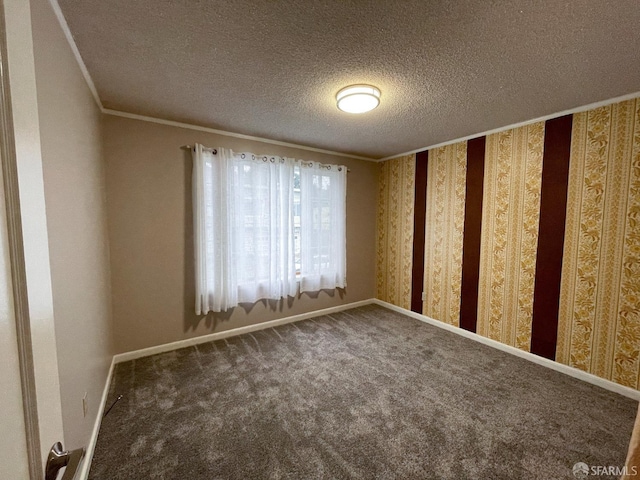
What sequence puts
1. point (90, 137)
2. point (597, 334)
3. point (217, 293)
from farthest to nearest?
point (217, 293) → point (597, 334) → point (90, 137)

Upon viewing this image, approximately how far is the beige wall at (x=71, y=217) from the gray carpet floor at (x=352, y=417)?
41cm

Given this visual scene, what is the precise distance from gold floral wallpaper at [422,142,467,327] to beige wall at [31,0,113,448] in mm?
3424

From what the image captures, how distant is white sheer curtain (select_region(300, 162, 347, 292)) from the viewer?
348 cm

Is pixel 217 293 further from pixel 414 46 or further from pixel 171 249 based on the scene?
pixel 414 46

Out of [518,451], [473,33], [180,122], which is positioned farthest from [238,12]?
[518,451]

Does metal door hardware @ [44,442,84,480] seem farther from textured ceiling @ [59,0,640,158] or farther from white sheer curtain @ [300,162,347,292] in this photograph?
white sheer curtain @ [300,162,347,292]

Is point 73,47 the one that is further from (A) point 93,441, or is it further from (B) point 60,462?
(A) point 93,441

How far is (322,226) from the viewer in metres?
3.65

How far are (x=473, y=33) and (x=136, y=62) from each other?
1.97m

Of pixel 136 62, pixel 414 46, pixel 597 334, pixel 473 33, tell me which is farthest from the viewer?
pixel 597 334

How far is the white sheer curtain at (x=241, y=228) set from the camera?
281 cm

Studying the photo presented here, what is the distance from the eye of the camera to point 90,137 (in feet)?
6.14

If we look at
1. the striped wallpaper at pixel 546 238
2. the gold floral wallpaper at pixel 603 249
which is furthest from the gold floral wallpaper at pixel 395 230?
the gold floral wallpaper at pixel 603 249

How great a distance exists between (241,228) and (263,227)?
10.1 inches
